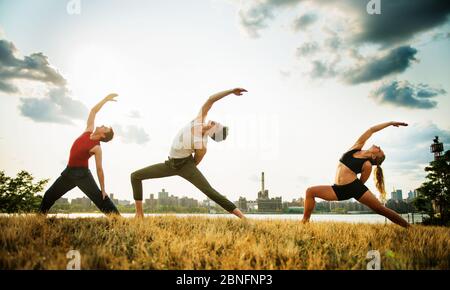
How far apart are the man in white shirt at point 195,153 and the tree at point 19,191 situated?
91.5 ft

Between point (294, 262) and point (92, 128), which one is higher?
point (92, 128)

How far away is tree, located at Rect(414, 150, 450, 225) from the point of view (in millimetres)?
28859

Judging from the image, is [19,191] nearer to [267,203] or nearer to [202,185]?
[202,185]

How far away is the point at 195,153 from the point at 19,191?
31016 millimetres

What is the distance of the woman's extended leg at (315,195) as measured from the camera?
6094mm

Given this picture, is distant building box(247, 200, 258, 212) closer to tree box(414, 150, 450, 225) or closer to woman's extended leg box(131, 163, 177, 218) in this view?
tree box(414, 150, 450, 225)

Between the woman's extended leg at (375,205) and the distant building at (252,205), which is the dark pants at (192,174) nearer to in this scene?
the woman's extended leg at (375,205)

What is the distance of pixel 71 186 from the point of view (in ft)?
19.3

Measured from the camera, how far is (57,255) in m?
3.25

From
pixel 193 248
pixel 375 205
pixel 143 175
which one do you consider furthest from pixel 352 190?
pixel 143 175

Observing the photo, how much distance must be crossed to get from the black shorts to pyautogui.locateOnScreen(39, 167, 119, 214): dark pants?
493cm
